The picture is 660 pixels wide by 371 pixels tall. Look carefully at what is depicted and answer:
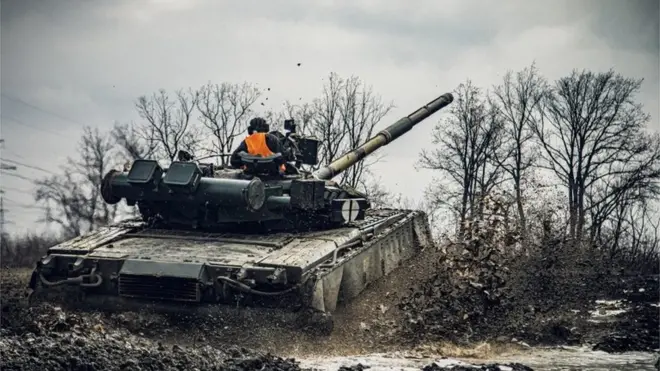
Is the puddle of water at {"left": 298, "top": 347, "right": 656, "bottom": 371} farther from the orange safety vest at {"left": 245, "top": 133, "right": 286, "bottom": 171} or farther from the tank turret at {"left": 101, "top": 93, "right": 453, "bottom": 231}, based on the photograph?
the orange safety vest at {"left": 245, "top": 133, "right": 286, "bottom": 171}

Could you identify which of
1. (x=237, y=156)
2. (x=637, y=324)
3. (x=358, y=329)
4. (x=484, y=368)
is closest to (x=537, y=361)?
(x=484, y=368)

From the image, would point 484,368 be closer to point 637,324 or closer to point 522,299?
point 637,324

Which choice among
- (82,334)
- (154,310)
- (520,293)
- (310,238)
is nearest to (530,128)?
(520,293)

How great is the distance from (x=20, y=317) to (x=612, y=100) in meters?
18.5

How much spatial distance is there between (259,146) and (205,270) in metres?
2.73

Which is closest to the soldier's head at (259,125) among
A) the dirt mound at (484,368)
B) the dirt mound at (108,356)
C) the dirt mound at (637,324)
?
the dirt mound at (108,356)

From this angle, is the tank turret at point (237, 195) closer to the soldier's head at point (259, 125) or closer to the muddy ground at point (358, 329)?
the soldier's head at point (259, 125)

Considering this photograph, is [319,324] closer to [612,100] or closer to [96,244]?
[96,244]

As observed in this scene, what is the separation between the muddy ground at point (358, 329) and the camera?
9.77 m

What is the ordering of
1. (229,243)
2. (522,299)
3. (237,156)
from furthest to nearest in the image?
(522,299) < (237,156) < (229,243)

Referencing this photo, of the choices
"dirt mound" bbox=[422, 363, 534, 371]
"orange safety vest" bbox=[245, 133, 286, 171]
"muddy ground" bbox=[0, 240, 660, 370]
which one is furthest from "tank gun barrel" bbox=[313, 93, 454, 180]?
"dirt mound" bbox=[422, 363, 534, 371]

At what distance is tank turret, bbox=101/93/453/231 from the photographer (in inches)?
536

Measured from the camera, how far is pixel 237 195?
530 inches

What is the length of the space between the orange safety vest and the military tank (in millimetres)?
183
